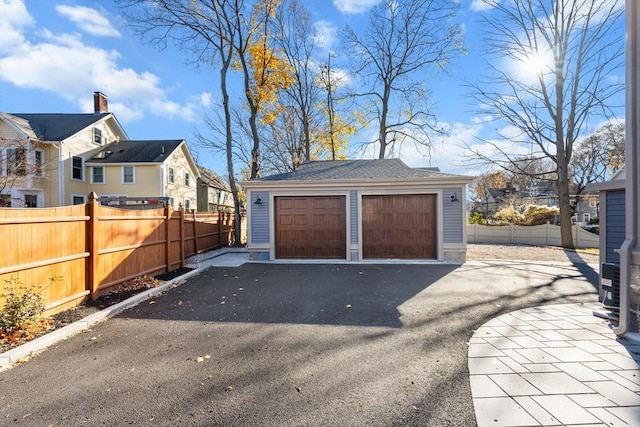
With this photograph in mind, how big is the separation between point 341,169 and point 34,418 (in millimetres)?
10441

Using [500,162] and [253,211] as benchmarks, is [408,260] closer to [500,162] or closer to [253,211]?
[253,211]

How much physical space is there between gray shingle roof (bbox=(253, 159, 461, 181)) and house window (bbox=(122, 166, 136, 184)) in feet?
43.6

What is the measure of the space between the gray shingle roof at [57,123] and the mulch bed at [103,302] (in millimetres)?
16628

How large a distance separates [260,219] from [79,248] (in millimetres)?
5665

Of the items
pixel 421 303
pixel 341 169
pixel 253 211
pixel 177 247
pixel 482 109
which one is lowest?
pixel 421 303

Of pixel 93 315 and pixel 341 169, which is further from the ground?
pixel 341 169

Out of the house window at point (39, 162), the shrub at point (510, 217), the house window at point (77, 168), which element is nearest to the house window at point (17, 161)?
the house window at point (39, 162)

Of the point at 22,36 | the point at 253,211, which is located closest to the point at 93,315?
the point at 253,211

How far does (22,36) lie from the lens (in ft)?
33.9

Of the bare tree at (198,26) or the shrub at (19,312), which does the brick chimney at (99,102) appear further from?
the shrub at (19,312)

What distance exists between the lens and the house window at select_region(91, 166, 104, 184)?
19469 millimetres

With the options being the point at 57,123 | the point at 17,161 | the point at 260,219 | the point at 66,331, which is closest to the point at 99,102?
the point at 57,123

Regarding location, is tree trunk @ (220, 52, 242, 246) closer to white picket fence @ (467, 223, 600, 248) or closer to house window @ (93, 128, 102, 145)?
house window @ (93, 128, 102, 145)

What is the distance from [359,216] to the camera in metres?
9.95
